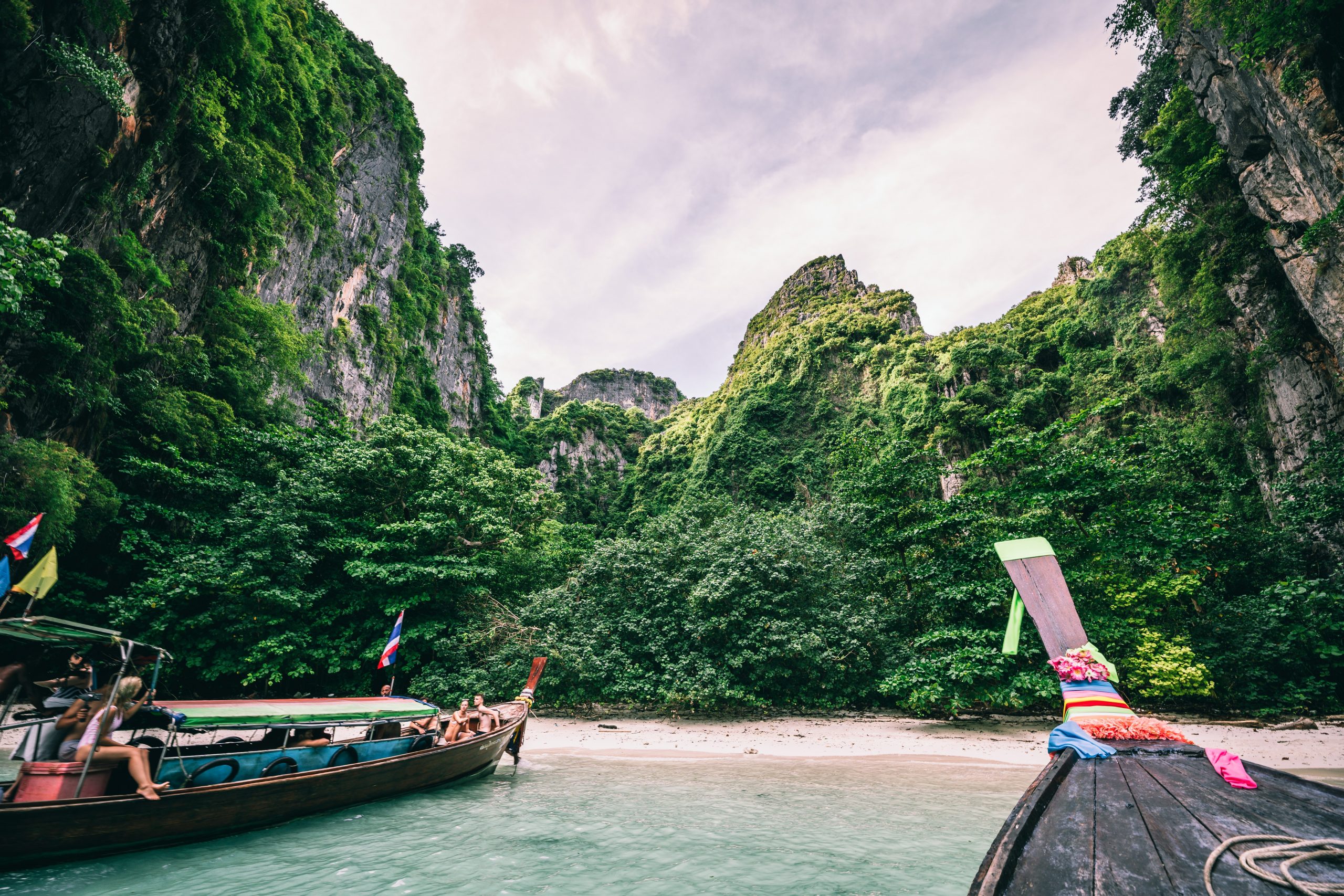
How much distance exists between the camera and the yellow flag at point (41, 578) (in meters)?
Answer: 4.98

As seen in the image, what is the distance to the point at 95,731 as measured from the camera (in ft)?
17.4

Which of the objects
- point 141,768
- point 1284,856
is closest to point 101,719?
point 141,768

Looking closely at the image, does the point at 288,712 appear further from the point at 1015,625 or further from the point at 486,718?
the point at 1015,625

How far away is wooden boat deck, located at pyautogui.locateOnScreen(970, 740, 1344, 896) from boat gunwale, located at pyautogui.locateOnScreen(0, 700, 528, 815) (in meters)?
7.74

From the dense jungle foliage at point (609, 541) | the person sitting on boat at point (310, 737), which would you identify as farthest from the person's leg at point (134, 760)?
the dense jungle foliage at point (609, 541)

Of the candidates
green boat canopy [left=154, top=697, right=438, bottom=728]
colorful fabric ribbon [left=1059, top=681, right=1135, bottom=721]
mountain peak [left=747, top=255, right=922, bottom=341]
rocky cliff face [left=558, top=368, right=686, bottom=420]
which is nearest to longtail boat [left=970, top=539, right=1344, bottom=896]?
colorful fabric ribbon [left=1059, top=681, right=1135, bottom=721]

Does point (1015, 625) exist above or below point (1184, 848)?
above

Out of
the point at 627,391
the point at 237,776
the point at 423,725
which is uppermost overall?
the point at 627,391

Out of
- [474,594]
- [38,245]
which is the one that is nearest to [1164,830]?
[38,245]

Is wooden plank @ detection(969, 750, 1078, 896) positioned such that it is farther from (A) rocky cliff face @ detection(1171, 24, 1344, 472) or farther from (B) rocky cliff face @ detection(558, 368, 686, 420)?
(B) rocky cliff face @ detection(558, 368, 686, 420)

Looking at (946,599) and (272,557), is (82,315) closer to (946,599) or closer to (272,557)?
(272,557)

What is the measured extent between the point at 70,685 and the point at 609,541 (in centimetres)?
1374

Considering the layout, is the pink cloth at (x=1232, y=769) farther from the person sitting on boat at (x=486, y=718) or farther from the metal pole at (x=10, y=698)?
the metal pole at (x=10, y=698)

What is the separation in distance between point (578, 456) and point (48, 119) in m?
43.0
